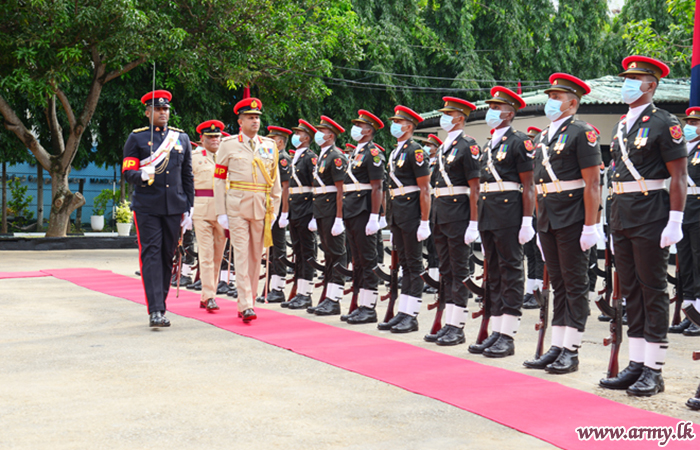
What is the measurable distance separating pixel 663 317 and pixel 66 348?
4713 mm

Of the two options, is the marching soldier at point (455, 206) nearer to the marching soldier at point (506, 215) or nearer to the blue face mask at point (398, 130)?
the marching soldier at point (506, 215)

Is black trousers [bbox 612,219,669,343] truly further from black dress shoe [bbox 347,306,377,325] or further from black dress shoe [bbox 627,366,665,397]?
black dress shoe [bbox 347,306,377,325]

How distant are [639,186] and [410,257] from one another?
107 inches

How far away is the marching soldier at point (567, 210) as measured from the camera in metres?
5.31

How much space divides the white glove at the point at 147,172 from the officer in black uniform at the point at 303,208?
2352 mm

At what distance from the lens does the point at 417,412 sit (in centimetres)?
436

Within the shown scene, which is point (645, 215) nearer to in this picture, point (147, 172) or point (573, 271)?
point (573, 271)

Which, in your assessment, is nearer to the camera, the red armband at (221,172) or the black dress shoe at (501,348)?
the black dress shoe at (501,348)

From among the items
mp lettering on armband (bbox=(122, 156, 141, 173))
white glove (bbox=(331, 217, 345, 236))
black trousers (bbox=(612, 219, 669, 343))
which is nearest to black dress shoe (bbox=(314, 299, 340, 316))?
white glove (bbox=(331, 217, 345, 236))

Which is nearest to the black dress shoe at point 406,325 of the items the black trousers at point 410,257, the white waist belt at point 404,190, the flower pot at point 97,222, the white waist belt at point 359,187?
the black trousers at point 410,257

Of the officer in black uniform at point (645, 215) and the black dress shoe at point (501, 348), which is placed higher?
the officer in black uniform at point (645, 215)

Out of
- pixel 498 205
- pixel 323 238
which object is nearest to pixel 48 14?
pixel 323 238

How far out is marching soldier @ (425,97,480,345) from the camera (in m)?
6.52

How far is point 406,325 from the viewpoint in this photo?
23.8 feet
